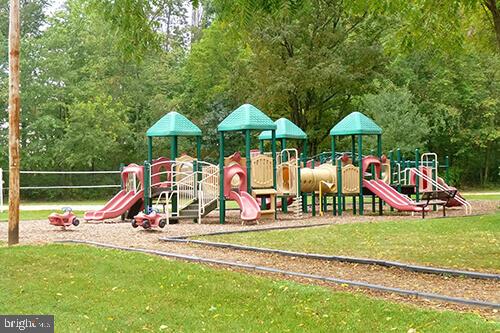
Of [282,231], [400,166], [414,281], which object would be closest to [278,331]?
[414,281]

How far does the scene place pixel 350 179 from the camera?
21125mm

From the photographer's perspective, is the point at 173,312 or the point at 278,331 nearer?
the point at 278,331

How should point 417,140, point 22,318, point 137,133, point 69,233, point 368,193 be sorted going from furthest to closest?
point 137,133 < point 417,140 < point 368,193 < point 69,233 < point 22,318

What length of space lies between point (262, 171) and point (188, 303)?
12497 mm

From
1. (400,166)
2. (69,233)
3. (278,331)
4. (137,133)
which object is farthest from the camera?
(137,133)

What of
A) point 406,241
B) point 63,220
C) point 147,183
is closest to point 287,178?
point 147,183

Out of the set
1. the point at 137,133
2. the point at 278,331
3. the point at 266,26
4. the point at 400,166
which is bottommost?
the point at 278,331

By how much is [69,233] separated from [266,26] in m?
22.3

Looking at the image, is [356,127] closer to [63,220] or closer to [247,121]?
[247,121]

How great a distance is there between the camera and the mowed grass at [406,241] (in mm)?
10297

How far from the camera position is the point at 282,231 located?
49.1 feet

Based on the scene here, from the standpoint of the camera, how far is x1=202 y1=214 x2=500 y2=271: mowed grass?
10.3 meters

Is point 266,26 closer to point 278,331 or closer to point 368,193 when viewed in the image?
point 368,193

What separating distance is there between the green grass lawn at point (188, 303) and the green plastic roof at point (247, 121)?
10171 millimetres
